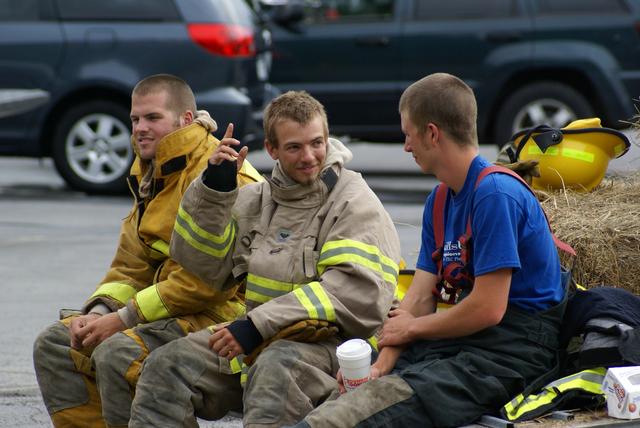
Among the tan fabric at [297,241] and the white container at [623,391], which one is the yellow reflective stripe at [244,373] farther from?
the white container at [623,391]

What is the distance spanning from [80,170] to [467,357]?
843 centimetres

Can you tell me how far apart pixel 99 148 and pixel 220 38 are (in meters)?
1.47

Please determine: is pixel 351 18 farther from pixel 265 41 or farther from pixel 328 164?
pixel 328 164

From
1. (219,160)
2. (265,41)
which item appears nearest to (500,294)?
(219,160)

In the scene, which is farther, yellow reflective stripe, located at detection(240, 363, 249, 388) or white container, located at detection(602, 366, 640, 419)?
yellow reflective stripe, located at detection(240, 363, 249, 388)

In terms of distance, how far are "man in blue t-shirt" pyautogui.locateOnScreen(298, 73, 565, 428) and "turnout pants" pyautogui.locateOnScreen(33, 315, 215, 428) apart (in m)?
0.88

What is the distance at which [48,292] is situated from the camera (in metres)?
8.09

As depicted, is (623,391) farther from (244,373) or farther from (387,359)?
(244,373)

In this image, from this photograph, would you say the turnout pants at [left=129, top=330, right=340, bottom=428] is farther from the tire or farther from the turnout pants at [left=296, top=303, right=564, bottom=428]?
the tire

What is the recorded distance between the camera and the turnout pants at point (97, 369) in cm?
452

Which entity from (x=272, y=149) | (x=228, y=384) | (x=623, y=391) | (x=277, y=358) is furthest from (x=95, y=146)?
(x=623, y=391)

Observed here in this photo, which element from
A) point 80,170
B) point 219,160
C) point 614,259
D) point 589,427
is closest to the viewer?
point 589,427

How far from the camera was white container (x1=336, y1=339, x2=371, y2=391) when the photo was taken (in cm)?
392

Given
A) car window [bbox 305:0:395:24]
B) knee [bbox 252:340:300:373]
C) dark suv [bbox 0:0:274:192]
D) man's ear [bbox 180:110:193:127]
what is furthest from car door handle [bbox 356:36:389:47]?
knee [bbox 252:340:300:373]
